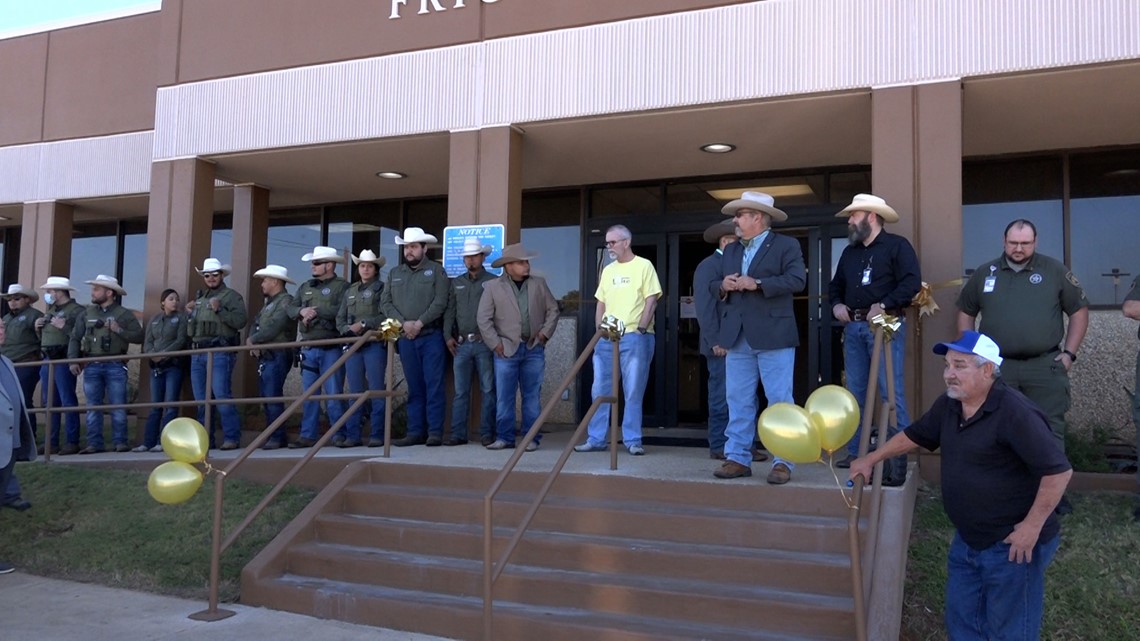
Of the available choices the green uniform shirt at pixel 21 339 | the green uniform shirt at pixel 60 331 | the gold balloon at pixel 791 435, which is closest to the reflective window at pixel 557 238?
the green uniform shirt at pixel 60 331

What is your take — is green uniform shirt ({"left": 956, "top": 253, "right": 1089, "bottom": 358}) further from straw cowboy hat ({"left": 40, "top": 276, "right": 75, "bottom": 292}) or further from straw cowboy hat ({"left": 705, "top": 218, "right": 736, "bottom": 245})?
straw cowboy hat ({"left": 40, "top": 276, "right": 75, "bottom": 292})

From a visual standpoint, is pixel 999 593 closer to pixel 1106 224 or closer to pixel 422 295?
pixel 422 295

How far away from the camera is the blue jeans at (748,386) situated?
19.8 feet

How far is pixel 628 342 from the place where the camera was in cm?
738

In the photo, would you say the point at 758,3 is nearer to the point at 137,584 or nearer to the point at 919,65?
the point at 919,65

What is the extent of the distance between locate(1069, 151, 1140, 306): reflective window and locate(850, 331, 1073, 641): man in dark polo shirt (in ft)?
20.9

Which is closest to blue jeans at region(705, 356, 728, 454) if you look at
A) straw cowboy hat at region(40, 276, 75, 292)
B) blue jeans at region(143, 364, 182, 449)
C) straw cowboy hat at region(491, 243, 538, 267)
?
straw cowboy hat at region(491, 243, 538, 267)

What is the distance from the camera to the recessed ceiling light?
369 inches

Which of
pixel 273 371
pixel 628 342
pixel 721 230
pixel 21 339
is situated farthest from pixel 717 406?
pixel 21 339

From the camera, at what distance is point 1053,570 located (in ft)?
16.7

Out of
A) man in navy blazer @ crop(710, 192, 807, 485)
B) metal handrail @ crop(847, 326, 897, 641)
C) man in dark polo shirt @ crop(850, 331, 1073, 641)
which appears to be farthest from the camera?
man in navy blazer @ crop(710, 192, 807, 485)

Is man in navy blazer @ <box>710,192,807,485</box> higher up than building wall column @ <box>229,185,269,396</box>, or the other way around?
building wall column @ <box>229,185,269,396</box>

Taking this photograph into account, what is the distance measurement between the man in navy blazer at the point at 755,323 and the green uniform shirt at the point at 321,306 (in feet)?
14.2

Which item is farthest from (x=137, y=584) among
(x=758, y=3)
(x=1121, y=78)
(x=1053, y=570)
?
(x=1121, y=78)
